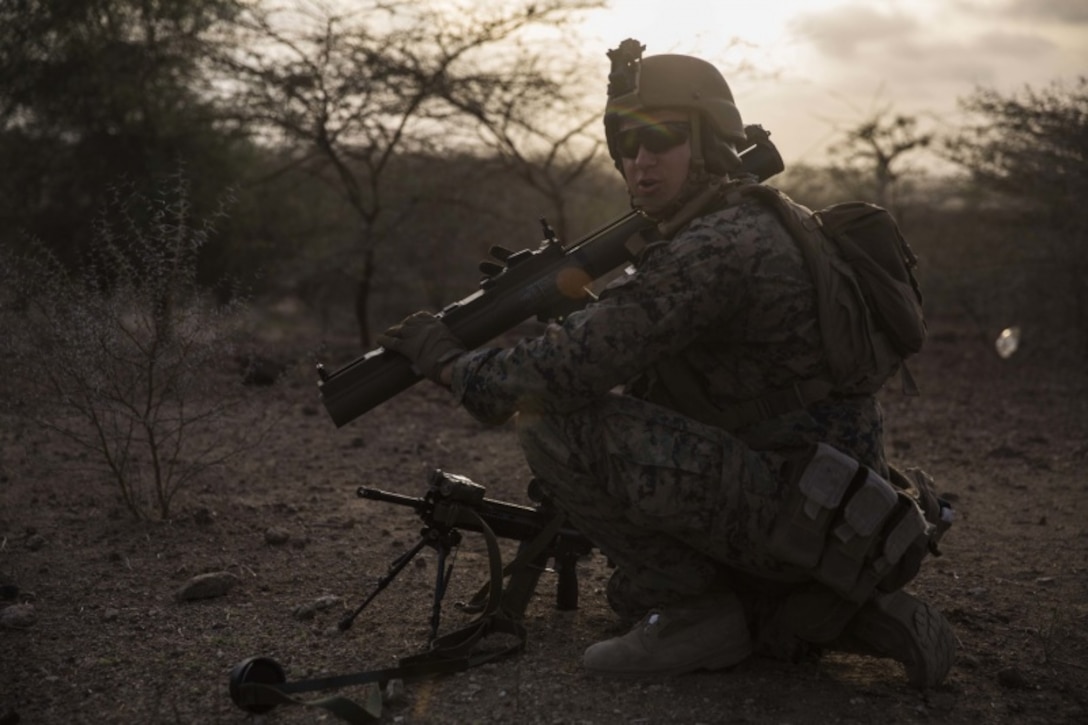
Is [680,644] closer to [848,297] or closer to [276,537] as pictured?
[848,297]

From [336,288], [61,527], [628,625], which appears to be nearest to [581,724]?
[628,625]

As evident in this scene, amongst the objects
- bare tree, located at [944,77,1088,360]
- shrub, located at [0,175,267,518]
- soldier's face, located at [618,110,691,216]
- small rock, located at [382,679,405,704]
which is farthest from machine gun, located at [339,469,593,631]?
bare tree, located at [944,77,1088,360]

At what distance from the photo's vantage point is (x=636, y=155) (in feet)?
10.5

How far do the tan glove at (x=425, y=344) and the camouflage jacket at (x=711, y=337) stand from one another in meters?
0.16

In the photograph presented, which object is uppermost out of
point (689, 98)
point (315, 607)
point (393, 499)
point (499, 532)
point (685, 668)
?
point (689, 98)

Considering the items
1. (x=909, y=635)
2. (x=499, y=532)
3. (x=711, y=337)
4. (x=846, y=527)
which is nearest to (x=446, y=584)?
(x=499, y=532)

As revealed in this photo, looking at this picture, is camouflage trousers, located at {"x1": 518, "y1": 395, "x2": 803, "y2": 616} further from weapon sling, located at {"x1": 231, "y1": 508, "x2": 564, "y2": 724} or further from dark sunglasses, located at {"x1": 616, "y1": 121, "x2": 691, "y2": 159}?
dark sunglasses, located at {"x1": 616, "y1": 121, "x2": 691, "y2": 159}

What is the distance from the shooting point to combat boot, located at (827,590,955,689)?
2941 millimetres

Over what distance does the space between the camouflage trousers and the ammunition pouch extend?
9 cm

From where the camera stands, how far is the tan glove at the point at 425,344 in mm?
3209

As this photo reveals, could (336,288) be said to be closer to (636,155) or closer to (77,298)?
(77,298)

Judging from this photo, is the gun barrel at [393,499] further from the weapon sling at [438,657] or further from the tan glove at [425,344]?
the tan glove at [425,344]

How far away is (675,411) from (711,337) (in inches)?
8.9

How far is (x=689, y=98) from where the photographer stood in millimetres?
3141
